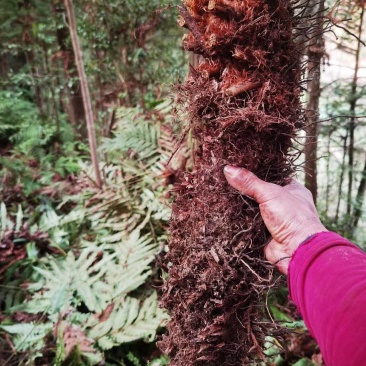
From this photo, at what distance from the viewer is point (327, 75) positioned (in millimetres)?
8195

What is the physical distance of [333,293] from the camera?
1064mm

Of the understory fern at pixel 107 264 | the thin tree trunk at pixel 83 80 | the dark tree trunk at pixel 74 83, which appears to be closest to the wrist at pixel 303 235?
the understory fern at pixel 107 264

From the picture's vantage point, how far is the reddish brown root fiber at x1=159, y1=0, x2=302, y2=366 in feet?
4.51

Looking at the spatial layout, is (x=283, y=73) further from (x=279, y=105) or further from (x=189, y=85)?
(x=189, y=85)

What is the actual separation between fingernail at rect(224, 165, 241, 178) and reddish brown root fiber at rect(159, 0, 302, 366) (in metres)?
0.03

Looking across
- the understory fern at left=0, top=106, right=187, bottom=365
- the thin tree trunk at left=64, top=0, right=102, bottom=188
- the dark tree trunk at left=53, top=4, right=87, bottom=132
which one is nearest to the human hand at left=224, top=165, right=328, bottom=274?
the understory fern at left=0, top=106, right=187, bottom=365

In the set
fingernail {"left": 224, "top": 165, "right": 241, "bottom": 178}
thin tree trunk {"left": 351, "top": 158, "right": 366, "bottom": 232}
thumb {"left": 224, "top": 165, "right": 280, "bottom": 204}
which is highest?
fingernail {"left": 224, "top": 165, "right": 241, "bottom": 178}

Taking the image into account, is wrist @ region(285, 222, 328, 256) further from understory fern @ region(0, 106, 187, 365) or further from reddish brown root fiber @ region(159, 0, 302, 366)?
understory fern @ region(0, 106, 187, 365)

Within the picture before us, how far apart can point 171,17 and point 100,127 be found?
327cm

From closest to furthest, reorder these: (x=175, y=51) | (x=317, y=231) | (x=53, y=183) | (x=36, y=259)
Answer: (x=317, y=231), (x=36, y=259), (x=53, y=183), (x=175, y=51)


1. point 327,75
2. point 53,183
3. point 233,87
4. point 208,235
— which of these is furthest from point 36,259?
point 327,75

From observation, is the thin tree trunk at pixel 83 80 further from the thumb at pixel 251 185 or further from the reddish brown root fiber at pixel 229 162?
the thumb at pixel 251 185

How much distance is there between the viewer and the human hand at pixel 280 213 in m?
1.39

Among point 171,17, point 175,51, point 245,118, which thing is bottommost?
point 245,118
